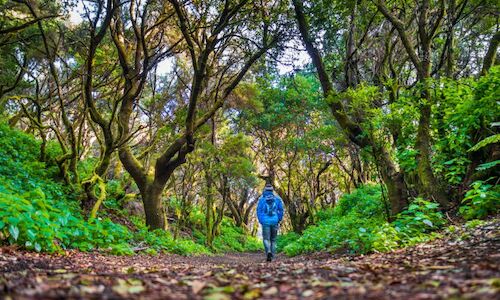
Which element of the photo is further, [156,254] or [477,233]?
[156,254]

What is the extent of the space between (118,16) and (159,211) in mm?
6413

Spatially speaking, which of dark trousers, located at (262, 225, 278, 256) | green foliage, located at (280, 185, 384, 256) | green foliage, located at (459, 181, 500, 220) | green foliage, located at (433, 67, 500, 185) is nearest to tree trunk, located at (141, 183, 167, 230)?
green foliage, located at (280, 185, 384, 256)

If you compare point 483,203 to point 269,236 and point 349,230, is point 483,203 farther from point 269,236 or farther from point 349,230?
point 349,230

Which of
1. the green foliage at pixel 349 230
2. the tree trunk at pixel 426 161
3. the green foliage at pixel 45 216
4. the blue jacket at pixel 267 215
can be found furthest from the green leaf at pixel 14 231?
the tree trunk at pixel 426 161

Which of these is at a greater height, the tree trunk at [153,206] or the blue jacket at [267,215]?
the tree trunk at [153,206]

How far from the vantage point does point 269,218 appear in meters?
8.82

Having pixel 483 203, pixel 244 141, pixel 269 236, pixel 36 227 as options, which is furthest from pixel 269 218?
pixel 244 141

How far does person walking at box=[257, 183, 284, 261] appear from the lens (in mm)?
8805

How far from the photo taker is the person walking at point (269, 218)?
880 centimetres

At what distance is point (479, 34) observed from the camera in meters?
13.3

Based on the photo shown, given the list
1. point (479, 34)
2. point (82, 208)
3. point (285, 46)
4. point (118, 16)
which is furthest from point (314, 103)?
point (82, 208)

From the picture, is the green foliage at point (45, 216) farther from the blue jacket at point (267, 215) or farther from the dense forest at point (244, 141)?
the blue jacket at point (267, 215)

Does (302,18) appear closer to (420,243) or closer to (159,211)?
(420,243)

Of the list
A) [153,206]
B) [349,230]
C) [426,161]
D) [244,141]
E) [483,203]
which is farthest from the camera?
[244,141]
